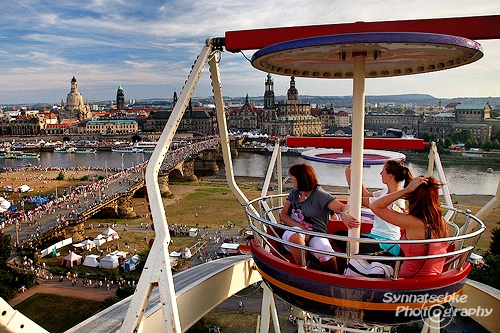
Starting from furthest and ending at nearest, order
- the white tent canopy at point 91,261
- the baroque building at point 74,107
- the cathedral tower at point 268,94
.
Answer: the baroque building at point 74,107 → the cathedral tower at point 268,94 → the white tent canopy at point 91,261

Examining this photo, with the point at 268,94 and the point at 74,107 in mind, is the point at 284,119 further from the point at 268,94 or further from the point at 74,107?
the point at 74,107

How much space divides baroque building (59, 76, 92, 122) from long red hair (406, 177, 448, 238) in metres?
145

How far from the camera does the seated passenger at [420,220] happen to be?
11.0ft

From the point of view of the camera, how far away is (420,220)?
3.40m

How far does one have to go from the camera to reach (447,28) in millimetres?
4945

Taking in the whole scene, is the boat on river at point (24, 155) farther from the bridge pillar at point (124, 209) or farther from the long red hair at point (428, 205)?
the long red hair at point (428, 205)

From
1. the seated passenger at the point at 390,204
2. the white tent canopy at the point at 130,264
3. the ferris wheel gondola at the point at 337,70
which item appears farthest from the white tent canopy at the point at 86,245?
the seated passenger at the point at 390,204

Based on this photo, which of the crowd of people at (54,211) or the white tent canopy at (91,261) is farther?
the crowd of people at (54,211)

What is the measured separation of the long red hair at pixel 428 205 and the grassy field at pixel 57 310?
565 inches

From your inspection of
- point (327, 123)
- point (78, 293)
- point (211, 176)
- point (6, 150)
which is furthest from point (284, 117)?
point (78, 293)

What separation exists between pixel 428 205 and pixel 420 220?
0.46ft

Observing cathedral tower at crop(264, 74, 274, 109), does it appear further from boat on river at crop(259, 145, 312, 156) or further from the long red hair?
the long red hair

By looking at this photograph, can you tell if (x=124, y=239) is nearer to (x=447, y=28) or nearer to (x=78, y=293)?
(x=78, y=293)

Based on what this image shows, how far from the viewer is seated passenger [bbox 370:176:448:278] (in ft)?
11.0
